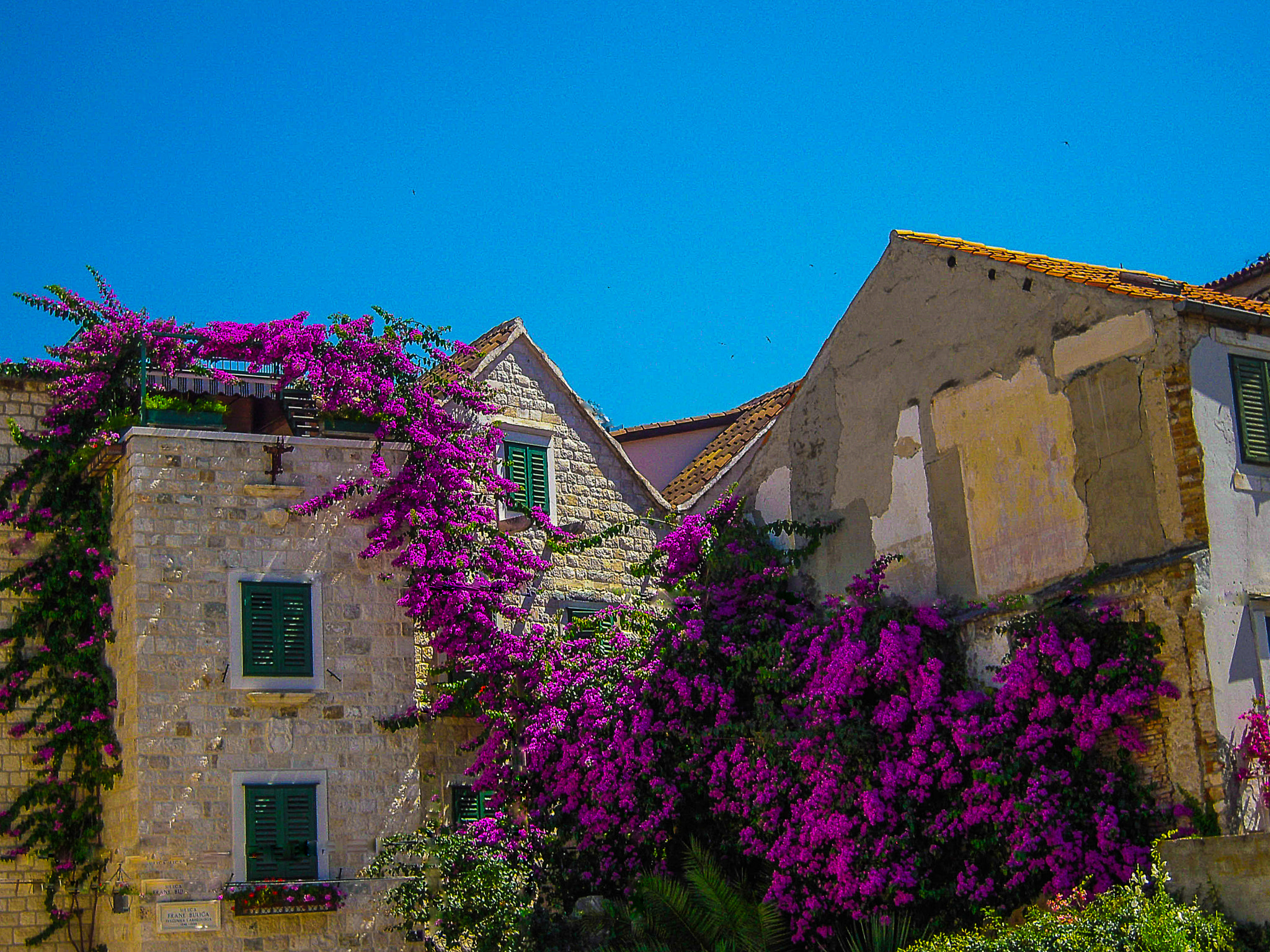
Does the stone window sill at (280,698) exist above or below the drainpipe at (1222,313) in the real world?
below

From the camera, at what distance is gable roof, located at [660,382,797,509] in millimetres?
27922

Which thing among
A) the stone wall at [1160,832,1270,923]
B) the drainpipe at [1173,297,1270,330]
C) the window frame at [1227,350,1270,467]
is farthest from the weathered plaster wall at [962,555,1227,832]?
the drainpipe at [1173,297,1270,330]

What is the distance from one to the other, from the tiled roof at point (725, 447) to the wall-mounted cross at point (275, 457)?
844cm

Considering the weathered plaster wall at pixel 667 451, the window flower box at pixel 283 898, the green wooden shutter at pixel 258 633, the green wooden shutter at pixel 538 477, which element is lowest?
the window flower box at pixel 283 898

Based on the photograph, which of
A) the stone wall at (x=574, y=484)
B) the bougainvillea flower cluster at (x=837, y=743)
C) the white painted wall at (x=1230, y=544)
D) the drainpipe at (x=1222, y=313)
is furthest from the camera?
the stone wall at (x=574, y=484)

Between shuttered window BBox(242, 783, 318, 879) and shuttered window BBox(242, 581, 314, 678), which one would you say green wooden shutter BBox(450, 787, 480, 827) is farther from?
shuttered window BBox(242, 581, 314, 678)

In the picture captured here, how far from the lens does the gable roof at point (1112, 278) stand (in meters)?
17.7

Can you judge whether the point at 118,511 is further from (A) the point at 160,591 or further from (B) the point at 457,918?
(B) the point at 457,918

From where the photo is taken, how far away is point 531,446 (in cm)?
2531

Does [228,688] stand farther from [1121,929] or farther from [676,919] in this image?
[1121,929]

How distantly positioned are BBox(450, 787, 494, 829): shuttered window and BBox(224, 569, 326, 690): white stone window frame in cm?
283

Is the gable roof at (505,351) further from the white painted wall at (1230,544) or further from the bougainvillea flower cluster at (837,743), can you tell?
the white painted wall at (1230,544)

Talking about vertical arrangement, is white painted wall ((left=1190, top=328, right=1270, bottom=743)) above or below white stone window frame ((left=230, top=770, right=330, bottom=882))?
above

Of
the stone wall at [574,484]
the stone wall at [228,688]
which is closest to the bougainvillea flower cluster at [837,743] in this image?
the stone wall at [228,688]
